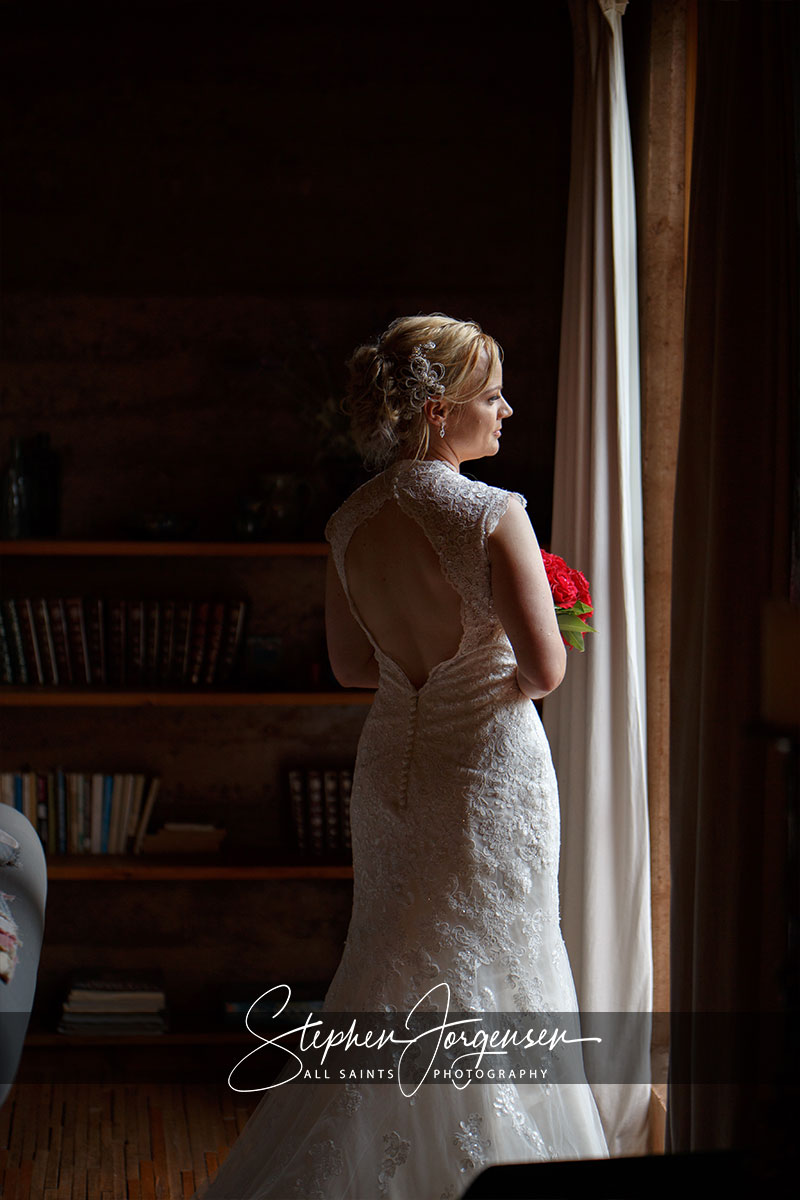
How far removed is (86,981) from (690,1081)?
2.09 m

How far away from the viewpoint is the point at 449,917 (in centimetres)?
226

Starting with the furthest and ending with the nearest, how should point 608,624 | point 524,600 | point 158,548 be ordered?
point 158,548 → point 608,624 → point 524,600

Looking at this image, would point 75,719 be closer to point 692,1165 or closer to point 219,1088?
point 219,1088

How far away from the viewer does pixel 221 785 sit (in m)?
3.79

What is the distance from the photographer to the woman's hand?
8.29 ft

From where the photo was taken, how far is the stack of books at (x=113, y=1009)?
3508 mm

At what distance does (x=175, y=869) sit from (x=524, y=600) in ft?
5.60

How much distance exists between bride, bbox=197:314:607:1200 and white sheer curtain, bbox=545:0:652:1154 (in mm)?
622

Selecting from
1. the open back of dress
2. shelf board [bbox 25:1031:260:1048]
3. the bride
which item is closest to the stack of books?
shelf board [bbox 25:1031:260:1048]

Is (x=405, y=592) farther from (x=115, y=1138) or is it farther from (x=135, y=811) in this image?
(x=115, y=1138)

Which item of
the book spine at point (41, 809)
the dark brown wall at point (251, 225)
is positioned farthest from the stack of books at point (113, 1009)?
the dark brown wall at point (251, 225)

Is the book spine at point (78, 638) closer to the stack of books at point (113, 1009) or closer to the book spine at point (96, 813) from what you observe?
the book spine at point (96, 813)

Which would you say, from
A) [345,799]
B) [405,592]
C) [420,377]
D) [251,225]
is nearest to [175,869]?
[345,799]

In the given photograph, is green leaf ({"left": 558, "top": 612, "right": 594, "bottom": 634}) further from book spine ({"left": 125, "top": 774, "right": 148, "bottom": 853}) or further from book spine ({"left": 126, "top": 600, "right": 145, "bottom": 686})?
book spine ({"left": 125, "top": 774, "right": 148, "bottom": 853})
